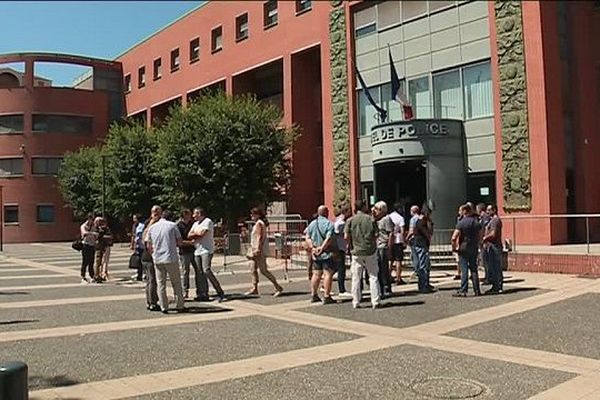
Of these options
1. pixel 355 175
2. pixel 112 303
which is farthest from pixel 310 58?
pixel 112 303

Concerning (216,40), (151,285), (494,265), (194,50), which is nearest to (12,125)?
(194,50)

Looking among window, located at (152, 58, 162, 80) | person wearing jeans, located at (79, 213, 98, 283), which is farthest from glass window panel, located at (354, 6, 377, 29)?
window, located at (152, 58, 162, 80)

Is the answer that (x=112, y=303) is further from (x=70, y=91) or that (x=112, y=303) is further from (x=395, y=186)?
(x=70, y=91)

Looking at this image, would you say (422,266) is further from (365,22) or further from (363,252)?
(365,22)

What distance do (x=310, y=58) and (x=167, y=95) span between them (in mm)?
14428

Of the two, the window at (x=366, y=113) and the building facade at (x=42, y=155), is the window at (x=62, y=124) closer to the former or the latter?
the building facade at (x=42, y=155)

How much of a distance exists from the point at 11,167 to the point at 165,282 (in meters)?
41.3

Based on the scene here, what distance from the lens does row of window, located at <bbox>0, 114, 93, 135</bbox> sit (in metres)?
46.6

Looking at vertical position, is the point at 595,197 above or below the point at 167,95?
below

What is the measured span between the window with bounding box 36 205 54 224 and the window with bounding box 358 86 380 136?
30.4 m

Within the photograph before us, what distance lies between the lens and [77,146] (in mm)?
49281

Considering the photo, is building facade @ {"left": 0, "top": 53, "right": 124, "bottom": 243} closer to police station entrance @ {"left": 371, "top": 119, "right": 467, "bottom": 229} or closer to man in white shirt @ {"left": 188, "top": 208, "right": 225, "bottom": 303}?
police station entrance @ {"left": 371, "top": 119, "right": 467, "bottom": 229}

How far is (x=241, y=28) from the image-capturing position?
3506 centimetres

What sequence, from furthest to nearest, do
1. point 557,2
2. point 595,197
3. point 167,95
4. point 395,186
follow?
point 167,95 → point 395,186 → point 595,197 → point 557,2
